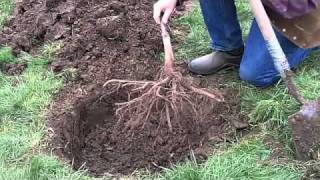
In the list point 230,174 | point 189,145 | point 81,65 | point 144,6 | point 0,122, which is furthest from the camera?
point 144,6

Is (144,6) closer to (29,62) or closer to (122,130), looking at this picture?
(29,62)

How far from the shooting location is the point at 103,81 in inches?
155

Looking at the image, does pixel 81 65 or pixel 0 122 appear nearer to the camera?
pixel 0 122

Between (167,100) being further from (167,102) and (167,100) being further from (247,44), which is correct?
(247,44)

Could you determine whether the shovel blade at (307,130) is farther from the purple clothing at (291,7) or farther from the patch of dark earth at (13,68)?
the patch of dark earth at (13,68)

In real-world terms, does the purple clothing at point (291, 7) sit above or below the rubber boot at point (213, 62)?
above

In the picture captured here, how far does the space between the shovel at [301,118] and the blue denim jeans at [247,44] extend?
527mm

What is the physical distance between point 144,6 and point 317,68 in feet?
4.85

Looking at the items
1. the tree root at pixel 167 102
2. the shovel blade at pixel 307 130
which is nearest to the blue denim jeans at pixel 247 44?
the tree root at pixel 167 102

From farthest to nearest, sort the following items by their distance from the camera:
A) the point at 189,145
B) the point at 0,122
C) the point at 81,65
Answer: the point at 81,65
the point at 0,122
the point at 189,145

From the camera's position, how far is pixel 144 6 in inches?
184

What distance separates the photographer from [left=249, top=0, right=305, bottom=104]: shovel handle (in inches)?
121

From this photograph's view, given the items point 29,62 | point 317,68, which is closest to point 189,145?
point 317,68

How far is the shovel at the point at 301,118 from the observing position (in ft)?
9.62
